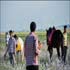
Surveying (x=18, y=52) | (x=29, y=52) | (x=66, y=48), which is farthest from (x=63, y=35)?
(x=29, y=52)

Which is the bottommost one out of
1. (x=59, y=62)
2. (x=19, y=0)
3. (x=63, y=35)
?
(x=59, y=62)

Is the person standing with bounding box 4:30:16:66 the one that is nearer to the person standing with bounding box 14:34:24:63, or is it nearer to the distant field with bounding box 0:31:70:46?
the person standing with bounding box 14:34:24:63

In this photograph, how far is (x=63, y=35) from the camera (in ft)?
37.0

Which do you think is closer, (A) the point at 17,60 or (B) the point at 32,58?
(B) the point at 32,58

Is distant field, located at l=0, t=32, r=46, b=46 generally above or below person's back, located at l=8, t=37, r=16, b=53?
above

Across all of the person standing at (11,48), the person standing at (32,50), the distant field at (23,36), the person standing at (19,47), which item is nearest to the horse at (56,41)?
the distant field at (23,36)

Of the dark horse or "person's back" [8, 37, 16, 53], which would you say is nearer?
"person's back" [8, 37, 16, 53]

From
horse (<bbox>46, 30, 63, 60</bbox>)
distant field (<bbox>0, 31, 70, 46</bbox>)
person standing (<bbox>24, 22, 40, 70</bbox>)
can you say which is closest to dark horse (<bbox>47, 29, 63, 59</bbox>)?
horse (<bbox>46, 30, 63, 60</bbox>)

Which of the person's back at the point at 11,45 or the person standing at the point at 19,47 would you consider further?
the person standing at the point at 19,47

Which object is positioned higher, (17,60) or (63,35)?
(63,35)

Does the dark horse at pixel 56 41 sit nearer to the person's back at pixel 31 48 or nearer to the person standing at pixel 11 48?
the person standing at pixel 11 48

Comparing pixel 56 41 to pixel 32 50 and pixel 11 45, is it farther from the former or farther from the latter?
pixel 32 50

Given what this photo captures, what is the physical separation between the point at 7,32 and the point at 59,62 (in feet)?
5.55

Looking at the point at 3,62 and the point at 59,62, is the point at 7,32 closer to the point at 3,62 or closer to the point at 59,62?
the point at 3,62
